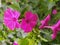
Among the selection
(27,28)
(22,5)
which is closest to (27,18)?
(27,28)

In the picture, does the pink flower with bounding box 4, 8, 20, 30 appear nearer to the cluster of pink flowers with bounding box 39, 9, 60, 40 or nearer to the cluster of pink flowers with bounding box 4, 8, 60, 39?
the cluster of pink flowers with bounding box 4, 8, 60, 39

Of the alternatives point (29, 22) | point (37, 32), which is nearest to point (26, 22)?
point (29, 22)

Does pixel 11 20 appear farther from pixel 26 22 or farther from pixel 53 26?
pixel 53 26

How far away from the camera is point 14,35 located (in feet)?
3.61


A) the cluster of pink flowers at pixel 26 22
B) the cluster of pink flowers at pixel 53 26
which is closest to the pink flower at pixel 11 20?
the cluster of pink flowers at pixel 26 22

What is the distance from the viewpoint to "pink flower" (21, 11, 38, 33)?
965 millimetres

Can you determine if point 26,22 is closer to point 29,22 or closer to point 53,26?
point 29,22

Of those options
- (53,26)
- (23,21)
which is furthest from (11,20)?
(53,26)

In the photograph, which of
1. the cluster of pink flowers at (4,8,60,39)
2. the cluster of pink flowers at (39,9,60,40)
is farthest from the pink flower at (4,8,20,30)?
the cluster of pink flowers at (39,9,60,40)

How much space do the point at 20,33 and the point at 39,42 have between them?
101mm

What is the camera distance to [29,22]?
0.97 m

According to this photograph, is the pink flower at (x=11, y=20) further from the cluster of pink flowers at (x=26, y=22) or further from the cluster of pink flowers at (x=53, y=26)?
the cluster of pink flowers at (x=53, y=26)

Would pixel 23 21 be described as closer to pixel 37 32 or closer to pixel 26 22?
pixel 26 22

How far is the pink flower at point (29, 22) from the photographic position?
3.17 feet
